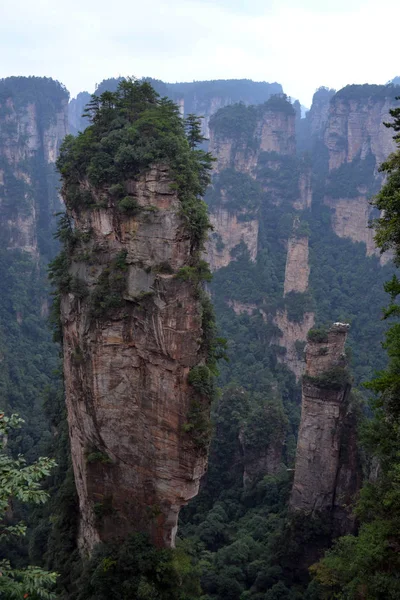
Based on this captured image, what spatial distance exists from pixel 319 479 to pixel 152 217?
14896mm

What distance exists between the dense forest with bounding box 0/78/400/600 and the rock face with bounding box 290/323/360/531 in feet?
2.33

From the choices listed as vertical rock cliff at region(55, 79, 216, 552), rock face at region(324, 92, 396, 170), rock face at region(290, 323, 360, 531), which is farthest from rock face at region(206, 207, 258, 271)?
vertical rock cliff at region(55, 79, 216, 552)

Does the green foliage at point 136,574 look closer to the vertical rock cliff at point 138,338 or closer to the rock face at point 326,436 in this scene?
the vertical rock cliff at point 138,338

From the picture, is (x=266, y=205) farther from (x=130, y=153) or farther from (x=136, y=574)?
(x=136, y=574)

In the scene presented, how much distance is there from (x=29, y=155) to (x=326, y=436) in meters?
69.2

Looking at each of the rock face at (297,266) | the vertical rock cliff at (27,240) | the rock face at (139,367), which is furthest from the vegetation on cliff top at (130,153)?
the rock face at (297,266)

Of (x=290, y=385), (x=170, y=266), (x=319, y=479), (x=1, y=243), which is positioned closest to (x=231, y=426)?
(x=319, y=479)

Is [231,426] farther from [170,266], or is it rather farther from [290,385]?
[170,266]

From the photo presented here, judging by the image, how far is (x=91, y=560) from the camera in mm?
16609

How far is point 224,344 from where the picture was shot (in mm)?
17750

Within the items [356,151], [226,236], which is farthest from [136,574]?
[356,151]

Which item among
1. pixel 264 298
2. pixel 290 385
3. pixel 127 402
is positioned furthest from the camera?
pixel 264 298

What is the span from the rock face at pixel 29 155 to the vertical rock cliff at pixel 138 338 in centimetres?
4964

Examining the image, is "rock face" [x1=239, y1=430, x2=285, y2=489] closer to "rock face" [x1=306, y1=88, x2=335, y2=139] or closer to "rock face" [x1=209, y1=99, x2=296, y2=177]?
"rock face" [x1=209, y1=99, x2=296, y2=177]
